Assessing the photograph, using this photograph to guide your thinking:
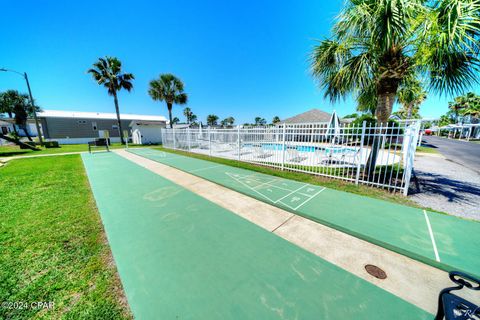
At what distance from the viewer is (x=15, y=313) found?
5.89 ft

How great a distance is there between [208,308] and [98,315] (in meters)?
1.12

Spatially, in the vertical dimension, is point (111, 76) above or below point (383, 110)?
above

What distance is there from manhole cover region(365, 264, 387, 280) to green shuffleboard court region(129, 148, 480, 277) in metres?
0.68

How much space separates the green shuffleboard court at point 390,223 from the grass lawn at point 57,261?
3.42 m

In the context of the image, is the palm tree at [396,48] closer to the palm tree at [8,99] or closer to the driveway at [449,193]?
the driveway at [449,193]

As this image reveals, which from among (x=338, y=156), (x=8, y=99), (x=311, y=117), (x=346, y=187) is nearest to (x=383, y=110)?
(x=346, y=187)

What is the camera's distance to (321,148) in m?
7.86

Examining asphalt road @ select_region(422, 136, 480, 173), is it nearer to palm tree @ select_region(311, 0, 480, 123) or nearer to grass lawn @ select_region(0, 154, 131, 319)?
palm tree @ select_region(311, 0, 480, 123)

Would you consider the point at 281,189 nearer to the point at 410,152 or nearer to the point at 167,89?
the point at 410,152

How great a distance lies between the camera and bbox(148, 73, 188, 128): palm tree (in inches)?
768

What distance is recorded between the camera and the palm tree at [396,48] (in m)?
3.62

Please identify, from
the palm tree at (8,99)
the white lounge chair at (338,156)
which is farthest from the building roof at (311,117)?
the palm tree at (8,99)

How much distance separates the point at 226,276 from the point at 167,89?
21.7 m

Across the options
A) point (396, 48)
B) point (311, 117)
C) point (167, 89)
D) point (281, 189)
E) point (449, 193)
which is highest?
point (167, 89)
